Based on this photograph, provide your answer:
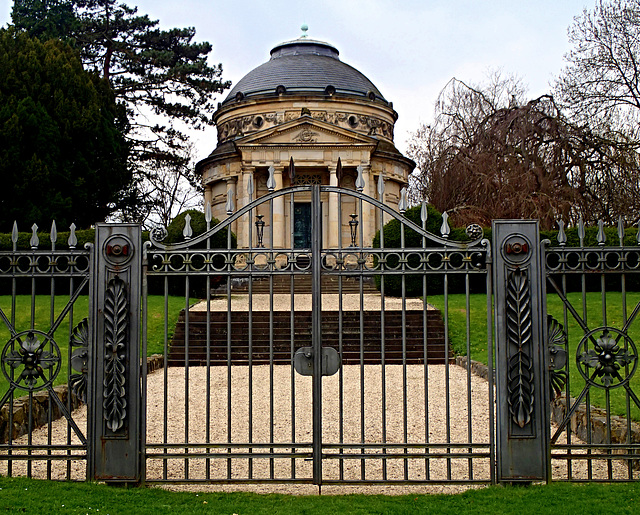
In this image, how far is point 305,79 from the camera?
36.2 m

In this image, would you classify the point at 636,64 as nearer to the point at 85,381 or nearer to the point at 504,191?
the point at 504,191

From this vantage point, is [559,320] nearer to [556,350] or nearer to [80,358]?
Result: [556,350]

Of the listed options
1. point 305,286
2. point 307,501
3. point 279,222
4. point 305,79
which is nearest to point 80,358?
point 307,501

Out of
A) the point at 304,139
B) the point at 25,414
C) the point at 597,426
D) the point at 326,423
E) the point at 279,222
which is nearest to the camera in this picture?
the point at 597,426

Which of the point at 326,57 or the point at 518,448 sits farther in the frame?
the point at 326,57

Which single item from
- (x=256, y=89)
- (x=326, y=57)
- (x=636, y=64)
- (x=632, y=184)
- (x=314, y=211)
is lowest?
(x=314, y=211)

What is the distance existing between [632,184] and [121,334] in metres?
18.0

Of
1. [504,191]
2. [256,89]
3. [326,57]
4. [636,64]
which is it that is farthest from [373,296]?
[326,57]

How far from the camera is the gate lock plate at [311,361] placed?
567 centimetres

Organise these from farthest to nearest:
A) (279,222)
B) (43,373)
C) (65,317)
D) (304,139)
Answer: (304,139), (279,222), (65,317), (43,373)

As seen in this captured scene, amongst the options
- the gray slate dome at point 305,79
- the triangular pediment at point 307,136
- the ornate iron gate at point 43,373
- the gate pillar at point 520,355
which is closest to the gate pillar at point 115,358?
the ornate iron gate at point 43,373

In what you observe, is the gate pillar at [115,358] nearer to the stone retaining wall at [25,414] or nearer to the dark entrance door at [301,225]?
the stone retaining wall at [25,414]

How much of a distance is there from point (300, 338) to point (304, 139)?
18.5 m

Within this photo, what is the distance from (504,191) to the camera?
66.3 feet
